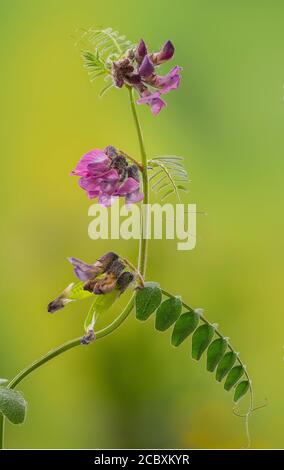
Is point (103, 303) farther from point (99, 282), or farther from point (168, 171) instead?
point (168, 171)

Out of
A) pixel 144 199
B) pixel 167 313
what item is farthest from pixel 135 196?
pixel 167 313

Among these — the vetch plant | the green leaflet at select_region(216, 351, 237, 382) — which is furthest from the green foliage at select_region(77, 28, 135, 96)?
the green leaflet at select_region(216, 351, 237, 382)

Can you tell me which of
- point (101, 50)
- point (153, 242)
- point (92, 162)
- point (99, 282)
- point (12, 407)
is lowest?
point (12, 407)

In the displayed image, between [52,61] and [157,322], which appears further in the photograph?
[52,61]

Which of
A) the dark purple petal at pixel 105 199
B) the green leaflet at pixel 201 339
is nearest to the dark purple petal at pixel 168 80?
the dark purple petal at pixel 105 199

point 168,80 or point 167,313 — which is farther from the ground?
point 168,80
